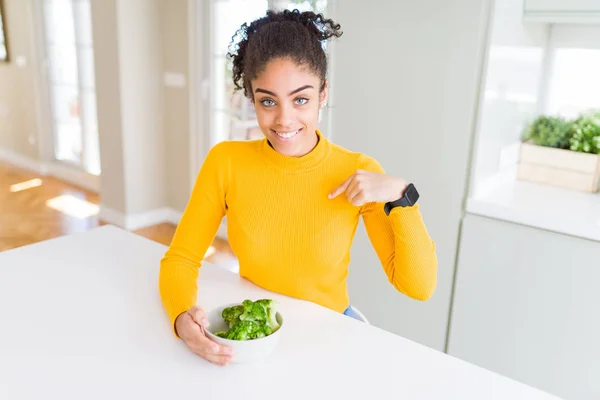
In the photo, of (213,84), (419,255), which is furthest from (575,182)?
(213,84)

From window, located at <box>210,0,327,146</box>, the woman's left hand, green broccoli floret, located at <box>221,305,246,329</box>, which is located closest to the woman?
the woman's left hand

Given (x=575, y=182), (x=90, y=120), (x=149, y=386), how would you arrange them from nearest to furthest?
(x=149, y=386)
(x=575, y=182)
(x=90, y=120)

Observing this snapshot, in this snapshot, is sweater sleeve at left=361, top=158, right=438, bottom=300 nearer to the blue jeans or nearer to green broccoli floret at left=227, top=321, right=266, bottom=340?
the blue jeans

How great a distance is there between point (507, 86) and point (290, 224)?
3.95ft

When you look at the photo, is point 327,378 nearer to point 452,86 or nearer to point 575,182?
point 452,86

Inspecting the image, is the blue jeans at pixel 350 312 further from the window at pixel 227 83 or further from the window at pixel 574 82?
the window at pixel 227 83

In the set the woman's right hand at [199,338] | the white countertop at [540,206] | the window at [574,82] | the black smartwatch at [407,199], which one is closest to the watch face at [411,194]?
the black smartwatch at [407,199]

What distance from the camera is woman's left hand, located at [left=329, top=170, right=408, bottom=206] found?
1175 millimetres

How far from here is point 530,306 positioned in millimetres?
1891

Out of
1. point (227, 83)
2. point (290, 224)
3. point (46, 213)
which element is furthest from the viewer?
point (46, 213)

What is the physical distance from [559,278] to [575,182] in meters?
0.47

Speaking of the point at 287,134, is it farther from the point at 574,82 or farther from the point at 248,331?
the point at 574,82

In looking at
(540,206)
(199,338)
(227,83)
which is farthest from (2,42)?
(199,338)

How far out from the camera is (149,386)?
89 centimetres
